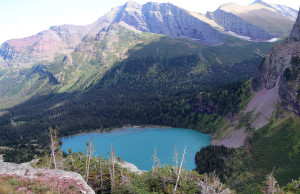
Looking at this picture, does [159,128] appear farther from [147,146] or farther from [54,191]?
[54,191]

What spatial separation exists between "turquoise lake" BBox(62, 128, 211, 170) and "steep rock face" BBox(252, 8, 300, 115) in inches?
2041

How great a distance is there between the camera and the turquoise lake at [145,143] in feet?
382

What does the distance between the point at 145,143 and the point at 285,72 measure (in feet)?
313

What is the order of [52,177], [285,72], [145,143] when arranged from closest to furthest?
[52,177] < [285,72] < [145,143]

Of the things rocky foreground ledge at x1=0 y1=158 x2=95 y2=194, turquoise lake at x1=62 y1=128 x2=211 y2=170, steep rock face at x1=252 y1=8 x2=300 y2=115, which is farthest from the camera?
turquoise lake at x1=62 y1=128 x2=211 y2=170

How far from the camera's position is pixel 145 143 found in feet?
475

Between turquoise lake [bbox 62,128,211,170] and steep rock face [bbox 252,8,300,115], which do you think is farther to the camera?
turquoise lake [bbox 62,128,211,170]

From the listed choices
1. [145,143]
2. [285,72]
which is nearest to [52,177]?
[285,72]

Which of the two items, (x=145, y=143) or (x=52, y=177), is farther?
(x=145, y=143)

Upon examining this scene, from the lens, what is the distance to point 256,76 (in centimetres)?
13688

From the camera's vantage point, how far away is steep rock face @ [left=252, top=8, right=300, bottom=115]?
318 feet

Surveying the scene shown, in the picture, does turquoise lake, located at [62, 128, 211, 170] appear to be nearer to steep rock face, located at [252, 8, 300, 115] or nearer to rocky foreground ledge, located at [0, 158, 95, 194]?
steep rock face, located at [252, 8, 300, 115]

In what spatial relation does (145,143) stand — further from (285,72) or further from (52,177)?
(52,177)

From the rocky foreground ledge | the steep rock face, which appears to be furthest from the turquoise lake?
the rocky foreground ledge
